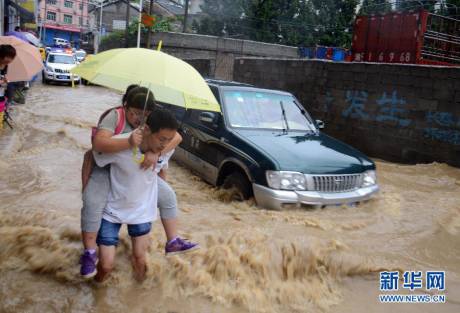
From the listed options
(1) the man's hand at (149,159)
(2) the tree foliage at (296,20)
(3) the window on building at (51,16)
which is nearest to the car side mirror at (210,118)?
(1) the man's hand at (149,159)

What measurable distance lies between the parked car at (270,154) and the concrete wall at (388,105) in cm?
352

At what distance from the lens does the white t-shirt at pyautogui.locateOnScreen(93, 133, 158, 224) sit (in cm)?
299

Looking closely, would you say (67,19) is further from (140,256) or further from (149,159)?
(149,159)

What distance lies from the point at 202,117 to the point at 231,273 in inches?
120

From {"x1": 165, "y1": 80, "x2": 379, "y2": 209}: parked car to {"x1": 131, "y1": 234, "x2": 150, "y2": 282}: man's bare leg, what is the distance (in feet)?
6.20

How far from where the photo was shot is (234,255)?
3.92 meters

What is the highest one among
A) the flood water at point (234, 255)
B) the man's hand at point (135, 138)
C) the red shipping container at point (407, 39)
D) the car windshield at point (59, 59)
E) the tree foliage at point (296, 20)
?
the tree foliage at point (296, 20)

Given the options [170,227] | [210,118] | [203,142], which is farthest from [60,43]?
[170,227]

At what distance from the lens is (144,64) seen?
3.13 metres

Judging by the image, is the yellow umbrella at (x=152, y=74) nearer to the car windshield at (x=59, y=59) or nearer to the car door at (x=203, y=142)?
the car door at (x=203, y=142)

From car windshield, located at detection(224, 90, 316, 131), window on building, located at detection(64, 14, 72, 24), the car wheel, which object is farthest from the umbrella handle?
window on building, located at detection(64, 14, 72, 24)

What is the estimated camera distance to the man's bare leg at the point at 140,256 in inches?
129

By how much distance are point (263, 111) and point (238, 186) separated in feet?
4.49

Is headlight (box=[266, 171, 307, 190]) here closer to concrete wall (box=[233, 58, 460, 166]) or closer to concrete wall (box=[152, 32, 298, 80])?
concrete wall (box=[233, 58, 460, 166])
